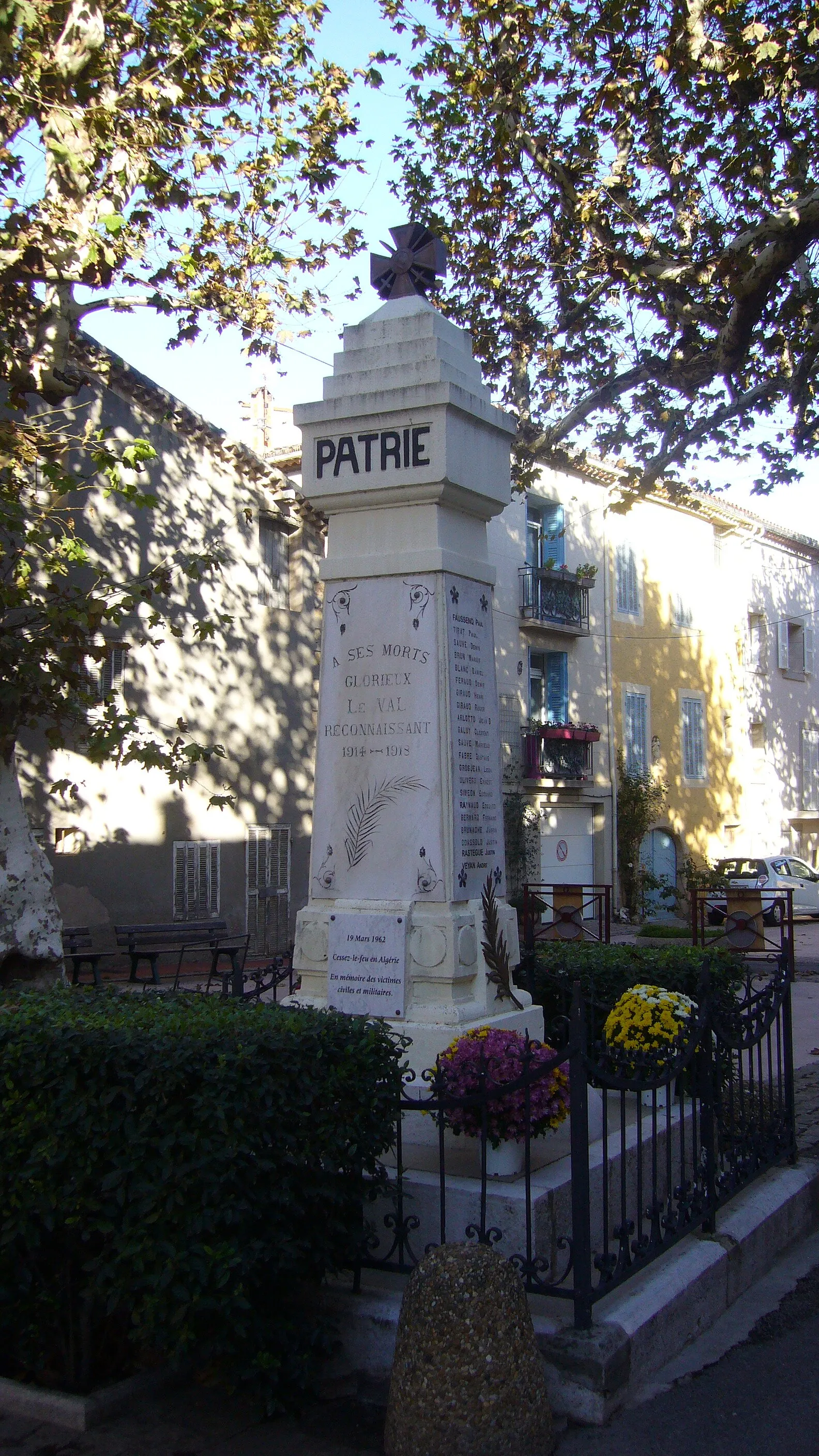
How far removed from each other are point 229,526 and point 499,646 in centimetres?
725

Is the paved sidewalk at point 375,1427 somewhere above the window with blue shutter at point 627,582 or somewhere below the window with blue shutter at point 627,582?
below

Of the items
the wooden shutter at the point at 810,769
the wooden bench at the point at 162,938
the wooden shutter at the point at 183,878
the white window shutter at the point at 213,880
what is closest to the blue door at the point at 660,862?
the wooden shutter at the point at 810,769

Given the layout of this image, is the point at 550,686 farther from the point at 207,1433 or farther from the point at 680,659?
the point at 207,1433

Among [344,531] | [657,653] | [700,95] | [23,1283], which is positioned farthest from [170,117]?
[657,653]

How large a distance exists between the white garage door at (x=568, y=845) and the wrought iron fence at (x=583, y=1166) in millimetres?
19314

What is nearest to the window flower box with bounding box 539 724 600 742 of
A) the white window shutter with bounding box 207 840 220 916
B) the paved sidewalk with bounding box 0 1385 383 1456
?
the white window shutter with bounding box 207 840 220 916

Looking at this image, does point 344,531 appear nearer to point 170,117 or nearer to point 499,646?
point 170,117

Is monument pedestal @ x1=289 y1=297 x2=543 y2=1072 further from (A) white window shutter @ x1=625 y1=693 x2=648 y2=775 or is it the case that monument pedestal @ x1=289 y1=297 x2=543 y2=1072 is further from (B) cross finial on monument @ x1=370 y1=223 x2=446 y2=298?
(A) white window shutter @ x1=625 y1=693 x2=648 y2=775

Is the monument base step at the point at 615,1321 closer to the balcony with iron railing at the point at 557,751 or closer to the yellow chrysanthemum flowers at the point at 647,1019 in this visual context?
the yellow chrysanthemum flowers at the point at 647,1019

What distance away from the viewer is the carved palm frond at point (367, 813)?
588 centimetres

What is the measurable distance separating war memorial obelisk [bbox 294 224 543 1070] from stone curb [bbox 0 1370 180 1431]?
6.24 ft

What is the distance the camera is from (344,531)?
6.30 metres

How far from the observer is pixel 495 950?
5.95 meters

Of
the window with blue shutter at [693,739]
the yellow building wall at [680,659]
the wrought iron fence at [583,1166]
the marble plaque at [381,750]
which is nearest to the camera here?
the wrought iron fence at [583,1166]
